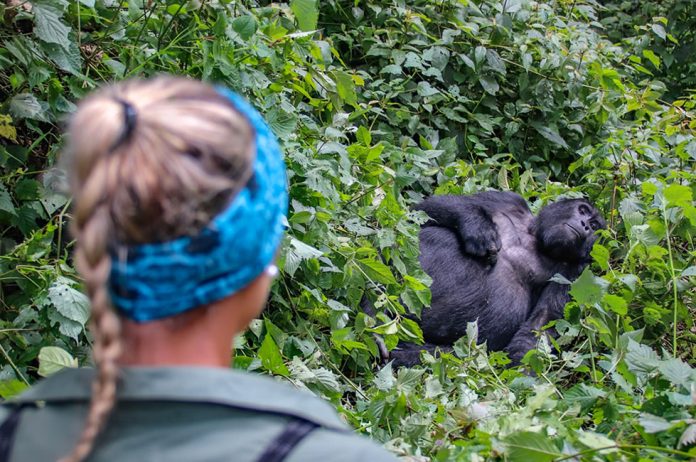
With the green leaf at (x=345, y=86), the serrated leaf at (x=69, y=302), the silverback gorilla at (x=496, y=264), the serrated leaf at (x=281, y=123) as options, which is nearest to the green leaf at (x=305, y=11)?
the serrated leaf at (x=281, y=123)

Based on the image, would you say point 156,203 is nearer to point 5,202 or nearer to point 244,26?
point 5,202

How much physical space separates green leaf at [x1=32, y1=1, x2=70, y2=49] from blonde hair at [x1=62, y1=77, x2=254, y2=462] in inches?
69.6

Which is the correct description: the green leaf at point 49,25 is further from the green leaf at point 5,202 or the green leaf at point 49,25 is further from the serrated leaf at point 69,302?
the serrated leaf at point 69,302

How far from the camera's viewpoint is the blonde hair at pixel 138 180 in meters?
0.95

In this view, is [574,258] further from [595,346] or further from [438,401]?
[438,401]

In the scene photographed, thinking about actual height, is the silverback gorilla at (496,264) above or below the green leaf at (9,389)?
below

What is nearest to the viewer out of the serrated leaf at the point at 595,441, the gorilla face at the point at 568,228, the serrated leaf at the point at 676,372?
the serrated leaf at the point at 595,441

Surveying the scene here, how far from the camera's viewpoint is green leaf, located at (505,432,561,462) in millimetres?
1897

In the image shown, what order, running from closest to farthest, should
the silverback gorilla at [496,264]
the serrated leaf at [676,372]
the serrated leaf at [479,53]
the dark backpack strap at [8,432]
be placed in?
the dark backpack strap at [8,432]
the serrated leaf at [676,372]
the silverback gorilla at [496,264]
the serrated leaf at [479,53]

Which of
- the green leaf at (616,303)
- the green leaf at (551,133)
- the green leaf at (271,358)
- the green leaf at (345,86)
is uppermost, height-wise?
the green leaf at (345,86)

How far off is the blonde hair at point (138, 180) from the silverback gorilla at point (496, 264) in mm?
3562

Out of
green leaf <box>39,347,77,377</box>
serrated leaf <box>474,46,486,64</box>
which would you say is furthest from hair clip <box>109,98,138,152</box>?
serrated leaf <box>474,46,486,64</box>

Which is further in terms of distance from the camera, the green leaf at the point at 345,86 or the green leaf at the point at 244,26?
the green leaf at the point at 345,86

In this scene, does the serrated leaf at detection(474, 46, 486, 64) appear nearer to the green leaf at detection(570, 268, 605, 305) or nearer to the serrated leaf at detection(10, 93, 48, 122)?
the green leaf at detection(570, 268, 605, 305)
